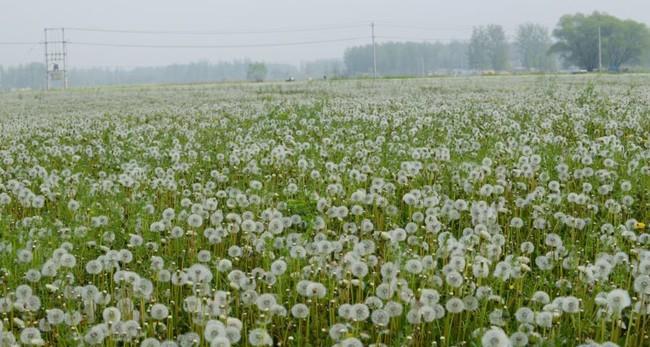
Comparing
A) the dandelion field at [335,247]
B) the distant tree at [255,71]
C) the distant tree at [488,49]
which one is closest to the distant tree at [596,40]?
the distant tree at [488,49]

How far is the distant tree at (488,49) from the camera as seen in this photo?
575ft

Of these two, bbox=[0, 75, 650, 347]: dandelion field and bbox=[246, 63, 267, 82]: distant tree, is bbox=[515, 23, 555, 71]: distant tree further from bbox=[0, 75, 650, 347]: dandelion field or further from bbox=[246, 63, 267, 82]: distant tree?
Answer: bbox=[0, 75, 650, 347]: dandelion field

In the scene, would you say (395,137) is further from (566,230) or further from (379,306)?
(379,306)

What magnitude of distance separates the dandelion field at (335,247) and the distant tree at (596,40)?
118263mm

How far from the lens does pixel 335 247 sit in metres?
3.70

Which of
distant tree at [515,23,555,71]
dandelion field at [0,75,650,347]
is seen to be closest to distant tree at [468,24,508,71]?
distant tree at [515,23,555,71]

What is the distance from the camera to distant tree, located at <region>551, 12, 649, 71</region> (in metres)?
120

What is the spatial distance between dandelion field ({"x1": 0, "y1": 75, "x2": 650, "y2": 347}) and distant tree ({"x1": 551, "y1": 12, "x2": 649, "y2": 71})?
118263 mm

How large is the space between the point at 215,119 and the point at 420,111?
366 cm

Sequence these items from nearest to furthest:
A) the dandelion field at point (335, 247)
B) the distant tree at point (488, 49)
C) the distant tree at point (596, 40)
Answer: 1. the dandelion field at point (335, 247)
2. the distant tree at point (596, 40)
3. the distant tree at point (488, 49)

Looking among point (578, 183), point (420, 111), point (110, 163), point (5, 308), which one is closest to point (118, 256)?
point (5, 308)

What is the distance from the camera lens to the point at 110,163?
7832mm

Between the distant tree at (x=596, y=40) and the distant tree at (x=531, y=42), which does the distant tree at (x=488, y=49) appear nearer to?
the distant tree at (x=531, y=42)

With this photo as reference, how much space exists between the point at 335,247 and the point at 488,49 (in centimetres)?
18560
